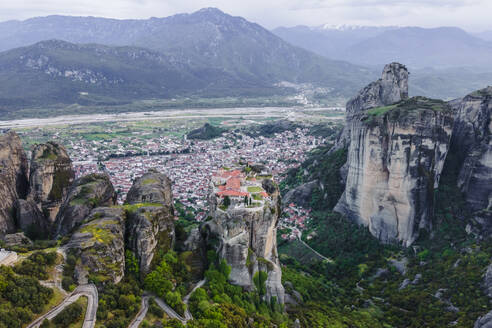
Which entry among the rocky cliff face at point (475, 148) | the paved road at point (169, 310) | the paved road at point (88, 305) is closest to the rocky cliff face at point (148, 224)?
the paved road at point (169, 310)

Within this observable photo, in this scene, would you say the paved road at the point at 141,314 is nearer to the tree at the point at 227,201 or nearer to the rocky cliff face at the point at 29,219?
the tree at the point at 227,201

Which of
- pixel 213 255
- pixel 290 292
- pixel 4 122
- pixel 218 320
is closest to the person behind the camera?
pixel 218 320

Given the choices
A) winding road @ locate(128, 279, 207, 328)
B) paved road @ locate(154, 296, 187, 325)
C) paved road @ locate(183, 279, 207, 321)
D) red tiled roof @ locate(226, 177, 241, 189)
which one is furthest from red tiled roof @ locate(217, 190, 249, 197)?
paved road @ locate(154, 296, 187, 325)

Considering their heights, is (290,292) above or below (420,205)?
below

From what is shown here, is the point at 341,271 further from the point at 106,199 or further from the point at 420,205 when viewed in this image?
the point at 106,199

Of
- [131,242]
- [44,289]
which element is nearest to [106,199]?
[131,242]

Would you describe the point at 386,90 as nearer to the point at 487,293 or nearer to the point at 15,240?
the point at 487,293

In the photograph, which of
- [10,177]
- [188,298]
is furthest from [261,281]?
[10,177]
